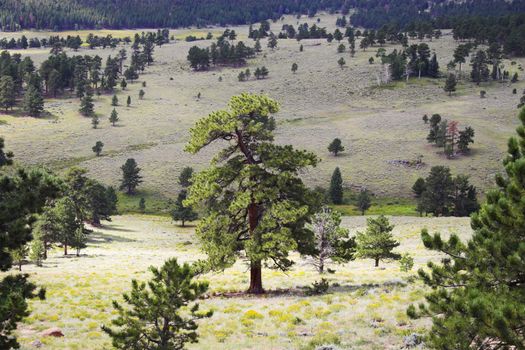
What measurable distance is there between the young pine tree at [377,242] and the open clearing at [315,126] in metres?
63.3

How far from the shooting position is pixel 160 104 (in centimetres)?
16875

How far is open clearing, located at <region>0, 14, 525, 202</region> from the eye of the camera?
116 meters

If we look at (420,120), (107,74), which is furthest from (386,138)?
A: (107,74)

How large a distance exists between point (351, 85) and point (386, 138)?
5535cm

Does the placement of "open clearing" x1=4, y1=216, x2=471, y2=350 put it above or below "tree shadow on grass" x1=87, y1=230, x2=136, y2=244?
above

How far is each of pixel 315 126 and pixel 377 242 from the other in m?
102

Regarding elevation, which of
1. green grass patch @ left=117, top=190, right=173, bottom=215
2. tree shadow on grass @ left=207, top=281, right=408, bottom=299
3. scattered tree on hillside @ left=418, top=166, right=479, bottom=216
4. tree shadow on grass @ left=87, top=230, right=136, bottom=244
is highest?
tree shadow on grass @ left=207, top=281, right=408, bottom=299

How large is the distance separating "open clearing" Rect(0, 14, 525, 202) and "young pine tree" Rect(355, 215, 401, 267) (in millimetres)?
63319

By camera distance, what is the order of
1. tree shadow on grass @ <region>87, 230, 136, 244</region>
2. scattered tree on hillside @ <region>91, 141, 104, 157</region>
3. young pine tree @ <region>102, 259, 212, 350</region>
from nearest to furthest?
young pine tree @ <region>102, 259, 212, 350</region> → tree shadow on grass @ <region>87, 230, 136, 244</region> → scattered tree on hillside @ <region>91, 141, 104, 157</region>

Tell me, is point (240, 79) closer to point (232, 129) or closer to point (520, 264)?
point (232, 129)

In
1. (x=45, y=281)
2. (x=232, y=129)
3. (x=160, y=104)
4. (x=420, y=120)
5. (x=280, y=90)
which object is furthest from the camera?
(x=280, y=90)

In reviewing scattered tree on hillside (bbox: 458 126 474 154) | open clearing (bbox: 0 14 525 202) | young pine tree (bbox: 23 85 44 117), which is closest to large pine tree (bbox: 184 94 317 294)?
open clearing (bbox: 0 14 525 202)

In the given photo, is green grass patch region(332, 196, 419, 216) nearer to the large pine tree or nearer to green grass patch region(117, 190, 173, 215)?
green grass patch region(117, 190, 173, 215)

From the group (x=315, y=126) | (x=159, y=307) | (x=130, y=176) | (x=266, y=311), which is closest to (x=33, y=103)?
(x=130, y=176)
